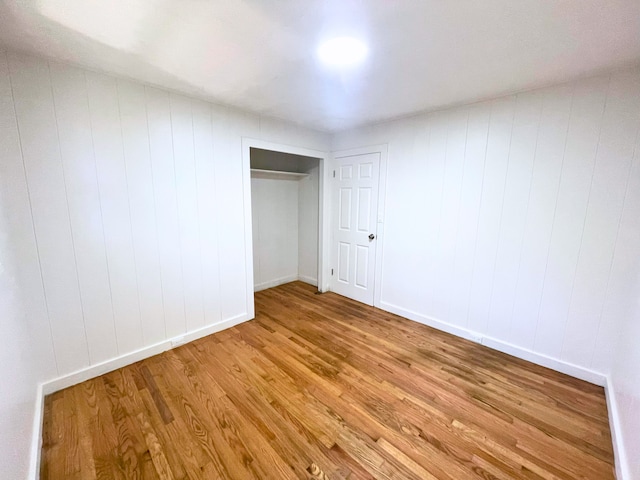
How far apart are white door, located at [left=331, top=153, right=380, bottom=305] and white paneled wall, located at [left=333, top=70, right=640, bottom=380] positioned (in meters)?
0.33

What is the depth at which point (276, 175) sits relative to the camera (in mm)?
4109

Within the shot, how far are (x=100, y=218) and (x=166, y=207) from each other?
48cm

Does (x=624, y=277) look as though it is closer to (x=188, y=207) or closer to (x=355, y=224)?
(x=355, y=224)

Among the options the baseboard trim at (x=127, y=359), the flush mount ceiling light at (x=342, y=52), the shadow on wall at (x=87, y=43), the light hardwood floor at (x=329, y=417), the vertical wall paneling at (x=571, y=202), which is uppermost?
the flush mount ceiling light at (x=342, y=52)

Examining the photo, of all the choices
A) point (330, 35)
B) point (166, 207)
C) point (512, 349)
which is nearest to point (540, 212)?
point (512, 349)

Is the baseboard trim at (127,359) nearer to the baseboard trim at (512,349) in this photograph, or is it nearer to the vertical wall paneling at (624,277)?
the baseboard trim at (512,349)

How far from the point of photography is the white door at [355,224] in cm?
336

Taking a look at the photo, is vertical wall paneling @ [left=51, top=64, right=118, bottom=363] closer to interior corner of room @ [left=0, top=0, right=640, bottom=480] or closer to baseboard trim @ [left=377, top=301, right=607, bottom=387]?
interior corner of room @ [left=0, top=0, right=640, bottom=480]

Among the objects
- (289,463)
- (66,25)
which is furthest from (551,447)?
(66,25)

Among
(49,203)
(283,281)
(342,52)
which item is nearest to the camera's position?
(342,52)

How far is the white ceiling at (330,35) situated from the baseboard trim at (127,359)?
2258 mm

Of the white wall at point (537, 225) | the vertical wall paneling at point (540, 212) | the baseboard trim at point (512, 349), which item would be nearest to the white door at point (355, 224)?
the white wall at point (537, 225)

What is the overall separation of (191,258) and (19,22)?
1.82 m

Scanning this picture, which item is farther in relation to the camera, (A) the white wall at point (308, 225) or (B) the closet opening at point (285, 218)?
(A) the white wall at point (308, 225)
